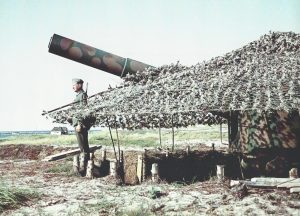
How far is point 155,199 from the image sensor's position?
27.2 feet

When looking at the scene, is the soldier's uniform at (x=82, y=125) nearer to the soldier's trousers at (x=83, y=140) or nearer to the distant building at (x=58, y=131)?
the soldier's trousers at (x=83, y=140)

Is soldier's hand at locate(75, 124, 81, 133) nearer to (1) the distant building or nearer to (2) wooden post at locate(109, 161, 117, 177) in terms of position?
(2) wooden post at locate(109, 161, 117, 177)

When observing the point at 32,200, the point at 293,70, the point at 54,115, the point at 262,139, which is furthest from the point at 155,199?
the point at 293,70

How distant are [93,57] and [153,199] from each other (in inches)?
199

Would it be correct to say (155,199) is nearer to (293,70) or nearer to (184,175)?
(184,175)

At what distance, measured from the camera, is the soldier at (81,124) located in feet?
35.9

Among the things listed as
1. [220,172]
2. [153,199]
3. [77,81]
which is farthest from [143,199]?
[77,81]

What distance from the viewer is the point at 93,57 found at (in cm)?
1120

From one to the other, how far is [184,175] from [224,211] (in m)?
3.84

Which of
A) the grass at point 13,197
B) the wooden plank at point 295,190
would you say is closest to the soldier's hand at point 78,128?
the grass at point 13,197

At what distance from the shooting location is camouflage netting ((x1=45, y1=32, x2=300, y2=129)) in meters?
8.27

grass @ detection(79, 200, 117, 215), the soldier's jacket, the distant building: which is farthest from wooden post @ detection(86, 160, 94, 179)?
the distant building

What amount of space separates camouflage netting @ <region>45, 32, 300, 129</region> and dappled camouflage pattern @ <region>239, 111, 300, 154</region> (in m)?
1.15

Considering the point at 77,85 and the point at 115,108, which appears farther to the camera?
the point at 77,85
